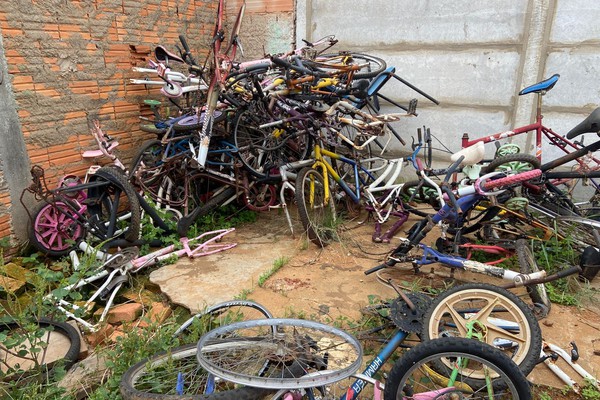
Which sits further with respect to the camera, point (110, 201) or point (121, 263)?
point (110, 201)

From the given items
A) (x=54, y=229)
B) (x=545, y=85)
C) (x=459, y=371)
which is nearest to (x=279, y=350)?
(x=459, y=371)

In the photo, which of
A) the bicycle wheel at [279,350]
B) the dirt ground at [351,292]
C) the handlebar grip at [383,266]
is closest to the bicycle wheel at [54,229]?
the dirt ground at [351,292]

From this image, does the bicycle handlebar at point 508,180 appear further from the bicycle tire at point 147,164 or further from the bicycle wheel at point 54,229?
the bicycle wheel at point 54,229

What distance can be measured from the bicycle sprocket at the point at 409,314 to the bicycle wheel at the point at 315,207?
1.95 m

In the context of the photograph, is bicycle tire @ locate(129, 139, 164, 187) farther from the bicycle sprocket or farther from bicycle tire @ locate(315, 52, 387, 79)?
the bicycle sprocket

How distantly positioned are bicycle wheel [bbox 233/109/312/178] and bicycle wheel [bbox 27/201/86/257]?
195 cm

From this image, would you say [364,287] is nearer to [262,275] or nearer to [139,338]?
[262,275]

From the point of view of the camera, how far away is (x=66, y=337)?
329 centimetres

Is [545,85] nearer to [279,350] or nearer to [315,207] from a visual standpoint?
[315,207]

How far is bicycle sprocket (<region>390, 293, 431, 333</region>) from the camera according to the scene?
2.62 metres

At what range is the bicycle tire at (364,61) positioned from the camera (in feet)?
17.7

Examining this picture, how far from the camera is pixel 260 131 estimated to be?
504 cm

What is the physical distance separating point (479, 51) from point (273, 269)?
394cm

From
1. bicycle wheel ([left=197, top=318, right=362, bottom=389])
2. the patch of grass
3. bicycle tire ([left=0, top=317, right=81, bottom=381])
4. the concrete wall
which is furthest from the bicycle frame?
the concrete wall
